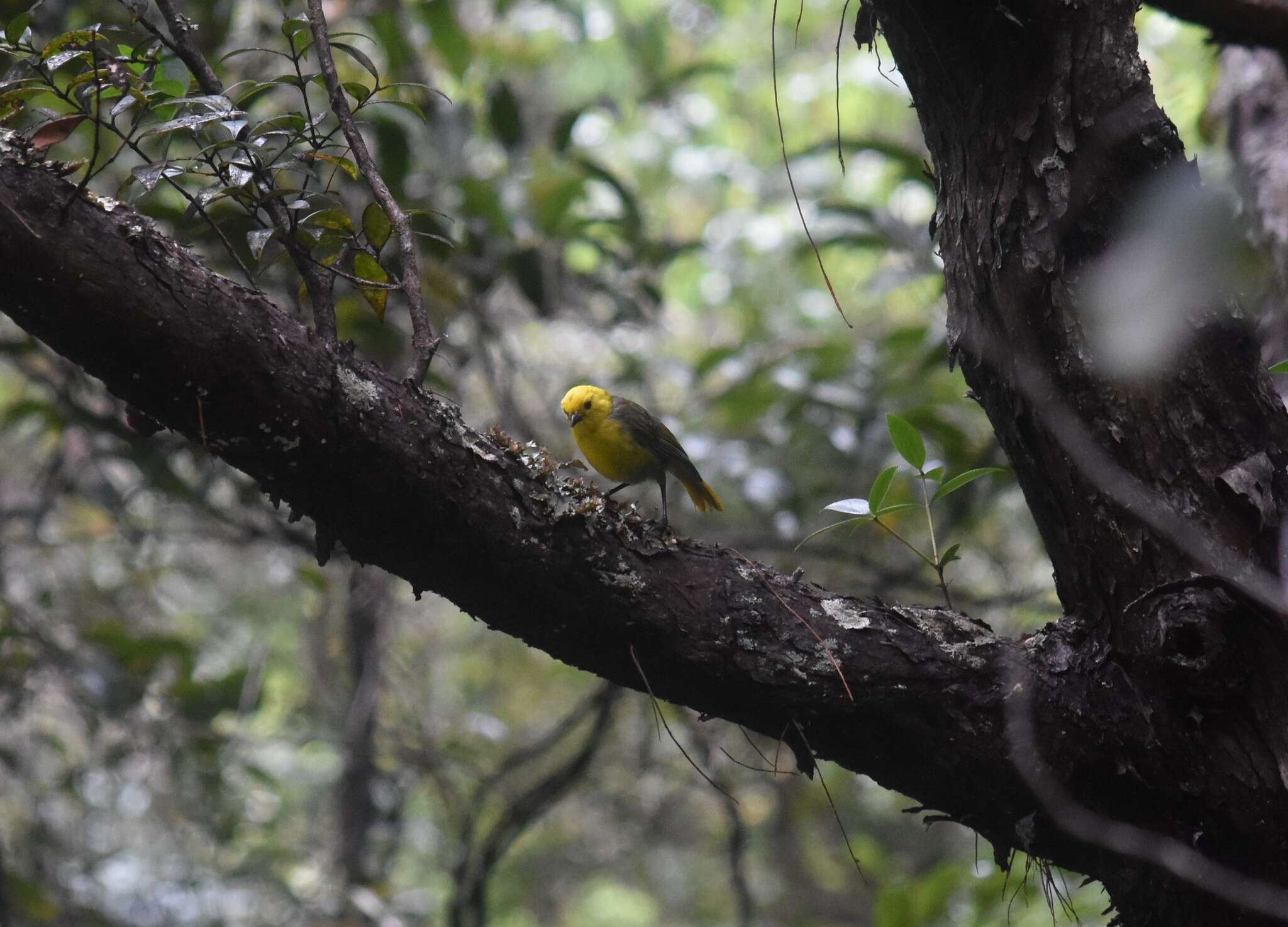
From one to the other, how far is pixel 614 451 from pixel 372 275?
162 centimetres

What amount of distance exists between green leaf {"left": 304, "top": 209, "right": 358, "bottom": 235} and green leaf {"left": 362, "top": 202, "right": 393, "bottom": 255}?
0.07 ft

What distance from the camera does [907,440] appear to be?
1857 mm

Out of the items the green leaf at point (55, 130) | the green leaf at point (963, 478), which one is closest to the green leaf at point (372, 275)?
the green leaf at point (55, 130)

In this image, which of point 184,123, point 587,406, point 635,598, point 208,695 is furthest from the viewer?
point 208,695

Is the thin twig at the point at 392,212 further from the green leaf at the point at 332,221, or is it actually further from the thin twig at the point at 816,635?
the thin twig at the point at 816,635

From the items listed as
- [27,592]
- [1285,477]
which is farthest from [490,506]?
[27,592]

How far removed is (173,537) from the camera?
16.2 feet

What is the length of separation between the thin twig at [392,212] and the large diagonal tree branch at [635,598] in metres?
0.09

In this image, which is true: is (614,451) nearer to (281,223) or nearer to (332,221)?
(332,221)

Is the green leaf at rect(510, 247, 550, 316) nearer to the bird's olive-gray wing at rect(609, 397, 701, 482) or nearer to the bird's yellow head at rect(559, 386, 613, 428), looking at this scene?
the bird's yellow head at rect(559, 386, 613, 428)

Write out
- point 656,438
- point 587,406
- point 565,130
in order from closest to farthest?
point 656,438
point 587,406
point 565,130

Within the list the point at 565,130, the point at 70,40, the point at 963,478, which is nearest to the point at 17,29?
the point at 70,40

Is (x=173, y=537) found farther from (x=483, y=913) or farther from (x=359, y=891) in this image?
(x=483, y=913)

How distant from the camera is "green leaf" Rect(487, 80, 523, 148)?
4.04 meters
